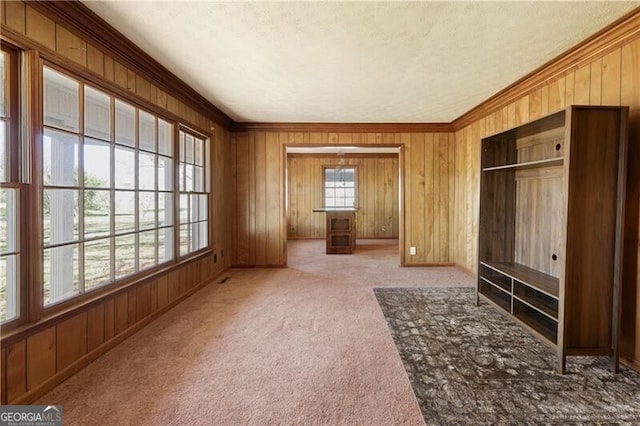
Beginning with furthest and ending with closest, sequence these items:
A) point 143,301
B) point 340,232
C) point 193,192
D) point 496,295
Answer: point 340,232 → point 193,192 → point 496,295 → point 143,301

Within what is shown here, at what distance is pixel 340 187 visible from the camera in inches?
341

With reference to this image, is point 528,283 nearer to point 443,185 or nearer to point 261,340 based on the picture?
point 261,340

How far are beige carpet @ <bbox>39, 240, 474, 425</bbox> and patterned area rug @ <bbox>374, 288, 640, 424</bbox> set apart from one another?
0.57 ft

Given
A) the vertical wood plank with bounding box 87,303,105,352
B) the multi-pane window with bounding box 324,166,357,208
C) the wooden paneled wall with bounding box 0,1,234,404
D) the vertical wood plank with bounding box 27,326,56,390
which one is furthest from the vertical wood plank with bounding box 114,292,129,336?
the multi-pane window with bounding box 324,166,357,208

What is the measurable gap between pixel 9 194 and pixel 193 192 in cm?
209

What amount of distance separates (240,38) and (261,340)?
235cm

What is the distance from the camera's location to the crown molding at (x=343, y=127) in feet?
15.6

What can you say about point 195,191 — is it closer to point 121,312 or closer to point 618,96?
point 121,312

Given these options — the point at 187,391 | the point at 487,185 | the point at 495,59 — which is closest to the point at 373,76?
the point at 495,59

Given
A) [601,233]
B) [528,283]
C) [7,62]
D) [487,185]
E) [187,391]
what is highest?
[7,62]

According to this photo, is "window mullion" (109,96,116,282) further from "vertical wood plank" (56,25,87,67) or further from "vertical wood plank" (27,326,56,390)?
"vertical wood plank" (27,326,56,390)

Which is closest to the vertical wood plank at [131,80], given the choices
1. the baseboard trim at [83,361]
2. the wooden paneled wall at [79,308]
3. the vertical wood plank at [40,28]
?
the wooden paneled wall at [79,308]

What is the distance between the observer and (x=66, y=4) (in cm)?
179

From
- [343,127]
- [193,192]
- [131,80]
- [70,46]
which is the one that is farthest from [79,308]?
[343,127]
